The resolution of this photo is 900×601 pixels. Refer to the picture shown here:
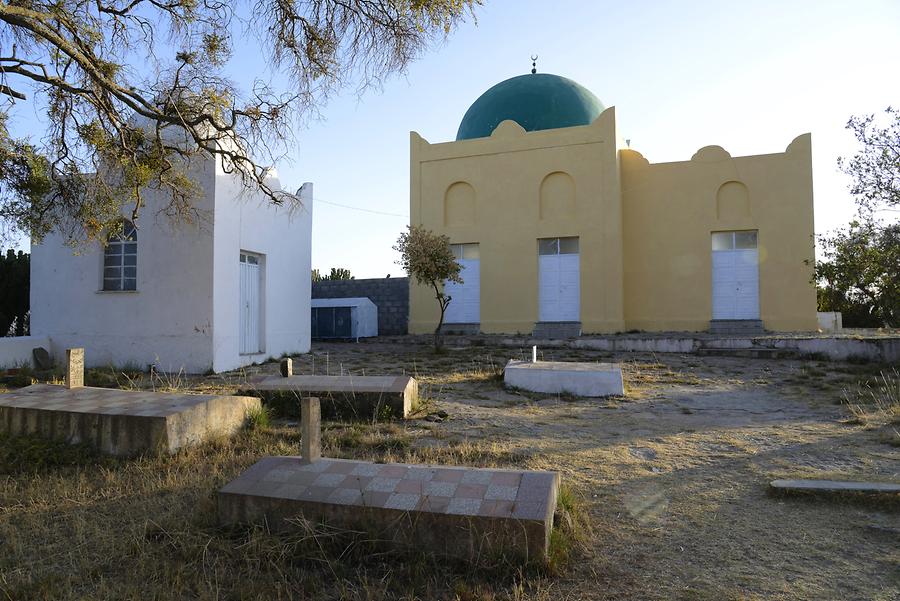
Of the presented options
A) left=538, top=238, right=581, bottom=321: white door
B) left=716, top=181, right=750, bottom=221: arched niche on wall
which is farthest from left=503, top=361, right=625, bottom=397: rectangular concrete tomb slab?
left=716, top=181, right=750, bottom=221: arched niche on wall

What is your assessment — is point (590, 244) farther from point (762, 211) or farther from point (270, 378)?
point (270, 378)

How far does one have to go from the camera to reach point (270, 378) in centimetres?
770

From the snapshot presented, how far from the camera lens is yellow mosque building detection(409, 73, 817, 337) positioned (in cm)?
1738

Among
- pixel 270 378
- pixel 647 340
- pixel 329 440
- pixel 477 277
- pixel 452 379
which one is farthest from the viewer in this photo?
pixel 477 277

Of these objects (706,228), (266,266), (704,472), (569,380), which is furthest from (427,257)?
(704,472)

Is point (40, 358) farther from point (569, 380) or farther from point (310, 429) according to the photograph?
point (310, 429)

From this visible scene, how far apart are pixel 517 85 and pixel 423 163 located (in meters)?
4.35

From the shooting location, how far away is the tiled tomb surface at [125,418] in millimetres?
5160

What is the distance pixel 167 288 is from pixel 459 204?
1091 centimetres

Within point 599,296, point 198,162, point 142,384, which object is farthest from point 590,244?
point 142,384

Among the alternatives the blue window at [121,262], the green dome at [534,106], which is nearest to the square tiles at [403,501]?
the blue window at [121,262]

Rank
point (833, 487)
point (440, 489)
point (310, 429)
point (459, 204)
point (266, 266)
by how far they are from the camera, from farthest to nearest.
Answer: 1. point (459, 204)
2. point (266, 266)
3. point (833, 487)
4. point (310, 429)
5. point (440, 489)

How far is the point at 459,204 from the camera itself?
64.3 ft

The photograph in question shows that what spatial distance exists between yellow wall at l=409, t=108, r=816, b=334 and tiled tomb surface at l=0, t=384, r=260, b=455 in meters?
13.2
